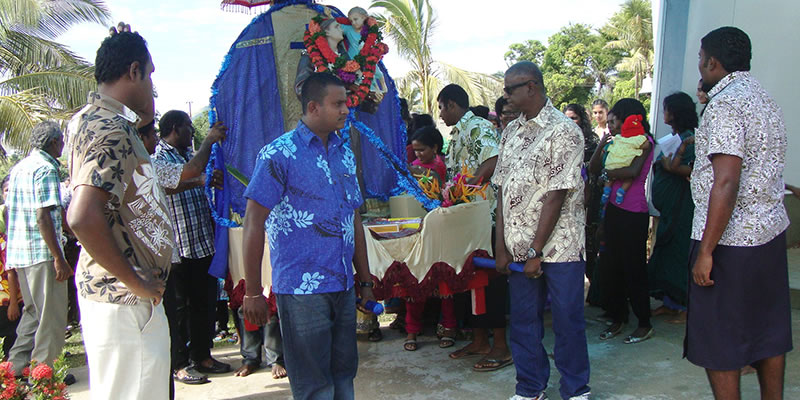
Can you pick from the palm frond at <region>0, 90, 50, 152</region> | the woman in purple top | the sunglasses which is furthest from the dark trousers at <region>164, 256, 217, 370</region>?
the palm frond at <region>0, 90, 50, 152</region>

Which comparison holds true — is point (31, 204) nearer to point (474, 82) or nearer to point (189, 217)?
point (189, 217)

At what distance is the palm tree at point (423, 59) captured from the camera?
18.3 meters

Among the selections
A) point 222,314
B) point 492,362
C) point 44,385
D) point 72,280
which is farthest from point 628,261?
point 72,280

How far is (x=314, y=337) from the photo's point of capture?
261 cm

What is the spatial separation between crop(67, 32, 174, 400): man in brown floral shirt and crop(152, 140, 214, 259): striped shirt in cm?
202

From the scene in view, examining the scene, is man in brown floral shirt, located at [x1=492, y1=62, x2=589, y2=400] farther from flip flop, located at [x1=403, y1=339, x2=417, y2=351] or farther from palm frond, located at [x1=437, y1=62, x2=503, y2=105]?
palm frond, located at [x1=437, y1=62, x2=503, y2=105]

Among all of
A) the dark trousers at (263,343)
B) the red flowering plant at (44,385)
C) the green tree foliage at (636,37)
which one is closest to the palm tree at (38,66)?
the dark trousers at (263,343)

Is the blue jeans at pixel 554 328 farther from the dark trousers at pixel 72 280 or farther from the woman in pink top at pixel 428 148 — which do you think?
the dark trousers at pixel 72 280

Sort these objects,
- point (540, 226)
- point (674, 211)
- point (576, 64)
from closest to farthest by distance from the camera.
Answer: point (540, 226)
point (674, 211)
point (576, 64)

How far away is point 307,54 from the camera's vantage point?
4.36 meters

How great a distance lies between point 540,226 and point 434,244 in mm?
972

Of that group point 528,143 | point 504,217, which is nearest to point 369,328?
point 504,217

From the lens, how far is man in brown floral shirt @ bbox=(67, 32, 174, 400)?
6.64 ft

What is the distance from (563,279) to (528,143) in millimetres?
839
